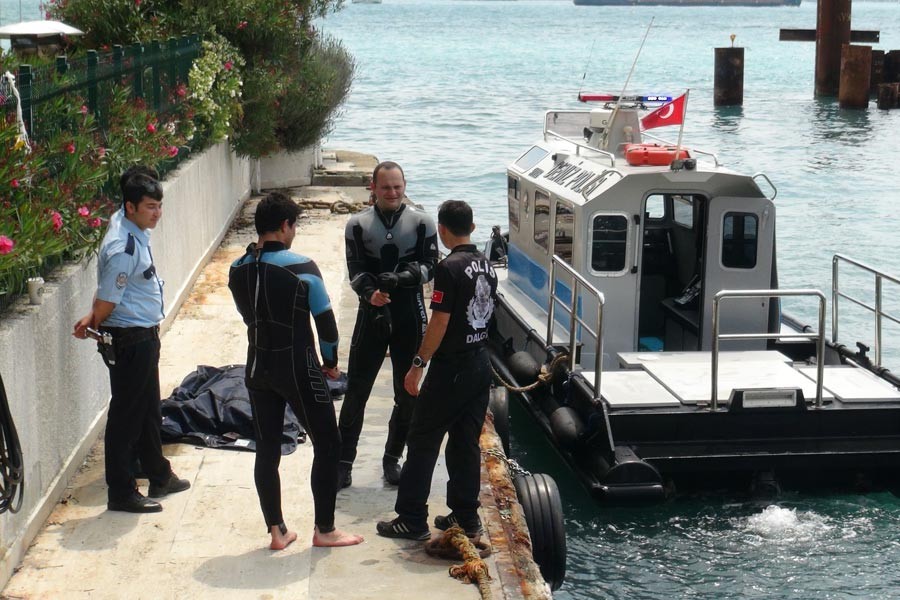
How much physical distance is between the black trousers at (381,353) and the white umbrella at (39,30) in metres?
7.71

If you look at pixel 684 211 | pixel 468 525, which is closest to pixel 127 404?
pixel 468 525

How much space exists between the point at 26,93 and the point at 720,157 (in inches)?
1253

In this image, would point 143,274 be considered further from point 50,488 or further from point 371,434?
point 371,434

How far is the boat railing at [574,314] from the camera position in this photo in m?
8.89

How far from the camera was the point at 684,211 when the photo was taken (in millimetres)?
11672

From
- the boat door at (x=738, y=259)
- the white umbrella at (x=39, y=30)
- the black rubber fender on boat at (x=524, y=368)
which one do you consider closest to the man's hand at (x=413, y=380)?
the black rubber fender on boat at (x=524, y=368)

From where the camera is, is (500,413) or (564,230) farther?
(564,230)

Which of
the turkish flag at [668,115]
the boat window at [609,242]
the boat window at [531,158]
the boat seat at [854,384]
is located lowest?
the boat seat at [854,384]

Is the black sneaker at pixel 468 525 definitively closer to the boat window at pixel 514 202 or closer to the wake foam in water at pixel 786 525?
the wake foam in water at pixel 786 525

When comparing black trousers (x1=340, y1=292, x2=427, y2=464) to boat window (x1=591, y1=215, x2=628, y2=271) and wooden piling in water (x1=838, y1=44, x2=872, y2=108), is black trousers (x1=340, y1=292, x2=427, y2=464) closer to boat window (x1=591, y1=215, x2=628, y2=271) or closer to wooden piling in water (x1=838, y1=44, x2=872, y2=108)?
boat window (x1=591, y1=215, x2=628, y2=271)

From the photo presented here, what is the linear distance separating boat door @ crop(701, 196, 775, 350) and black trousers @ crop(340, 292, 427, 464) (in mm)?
4236

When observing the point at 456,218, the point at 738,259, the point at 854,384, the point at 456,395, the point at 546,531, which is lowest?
the point at 546,531

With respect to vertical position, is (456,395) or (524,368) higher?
(456,395)

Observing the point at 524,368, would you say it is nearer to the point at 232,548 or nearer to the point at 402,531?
the point at 402,531
